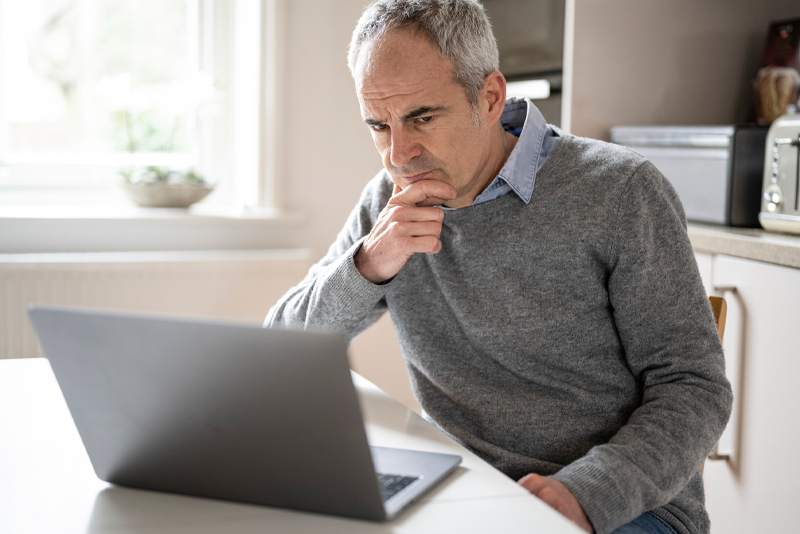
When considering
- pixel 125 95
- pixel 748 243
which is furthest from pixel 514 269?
pixel 125 95

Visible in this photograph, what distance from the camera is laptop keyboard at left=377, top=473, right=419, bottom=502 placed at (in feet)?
2.46

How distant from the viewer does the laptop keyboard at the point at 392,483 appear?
0.75m

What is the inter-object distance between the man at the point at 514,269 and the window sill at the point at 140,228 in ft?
4.38

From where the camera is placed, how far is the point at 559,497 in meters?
0.85

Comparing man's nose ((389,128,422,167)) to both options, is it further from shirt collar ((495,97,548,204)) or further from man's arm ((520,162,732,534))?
man's arm ((520,162,732,534))

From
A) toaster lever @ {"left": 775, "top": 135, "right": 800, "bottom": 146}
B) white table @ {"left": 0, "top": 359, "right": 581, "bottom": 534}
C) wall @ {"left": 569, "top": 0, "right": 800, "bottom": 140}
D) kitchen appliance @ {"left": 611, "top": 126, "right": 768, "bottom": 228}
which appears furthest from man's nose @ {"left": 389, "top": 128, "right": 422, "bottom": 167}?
wall @ {"left": 569, "top": 0, "right": 800, "bottom": 140}

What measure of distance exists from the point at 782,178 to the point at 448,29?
937mm

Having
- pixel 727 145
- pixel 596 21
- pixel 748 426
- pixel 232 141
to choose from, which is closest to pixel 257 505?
pixel 748 426

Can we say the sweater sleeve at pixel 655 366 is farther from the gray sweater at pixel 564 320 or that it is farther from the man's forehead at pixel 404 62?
Result: the man's forehead at pixel 404 62

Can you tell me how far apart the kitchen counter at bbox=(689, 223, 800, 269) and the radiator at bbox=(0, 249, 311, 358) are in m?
1.24

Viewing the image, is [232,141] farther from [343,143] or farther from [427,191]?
[427,191]

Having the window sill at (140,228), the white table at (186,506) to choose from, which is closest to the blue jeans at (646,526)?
the white table at (186,506)

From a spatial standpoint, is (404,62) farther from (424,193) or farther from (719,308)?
(719,308)

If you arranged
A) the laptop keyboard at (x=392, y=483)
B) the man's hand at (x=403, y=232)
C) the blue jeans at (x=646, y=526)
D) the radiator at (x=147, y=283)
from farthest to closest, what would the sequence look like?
1. the radiator at (x=147, y=283)
2. the man's hand at (x=403, y=232)
3. the blue jeans at (x=646, y=526)
4. the laptop keyboard at (x=392, y=483)
